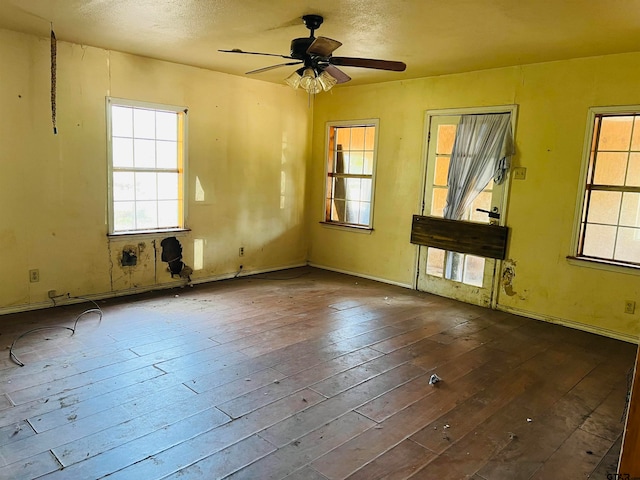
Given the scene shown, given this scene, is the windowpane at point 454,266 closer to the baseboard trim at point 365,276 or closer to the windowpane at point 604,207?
the baseboard trim at point 365,276

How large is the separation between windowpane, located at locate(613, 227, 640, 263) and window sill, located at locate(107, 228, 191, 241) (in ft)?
14.8

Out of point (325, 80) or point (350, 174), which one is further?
point (350, 174)

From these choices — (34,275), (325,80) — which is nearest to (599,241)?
(325,80)

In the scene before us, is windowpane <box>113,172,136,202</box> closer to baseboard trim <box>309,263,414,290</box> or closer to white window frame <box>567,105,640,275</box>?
baseboard trim <box>309,263,414,290</box>

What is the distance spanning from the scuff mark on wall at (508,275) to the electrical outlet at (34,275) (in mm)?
4736

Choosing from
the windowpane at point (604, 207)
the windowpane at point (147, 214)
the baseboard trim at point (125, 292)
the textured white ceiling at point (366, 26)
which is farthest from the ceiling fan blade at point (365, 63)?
the baseboard trim at point (125, 292)

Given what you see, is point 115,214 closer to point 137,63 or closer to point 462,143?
point 137,63

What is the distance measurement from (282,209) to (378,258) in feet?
5.03

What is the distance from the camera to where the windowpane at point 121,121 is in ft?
15.9

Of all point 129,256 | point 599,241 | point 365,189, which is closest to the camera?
point 599,241

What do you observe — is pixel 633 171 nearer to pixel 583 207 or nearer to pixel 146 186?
pixel 583 207

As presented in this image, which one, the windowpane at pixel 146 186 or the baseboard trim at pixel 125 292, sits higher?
the windowpane at pixel 146 186

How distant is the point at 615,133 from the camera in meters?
4.28

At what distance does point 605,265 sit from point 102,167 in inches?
197
